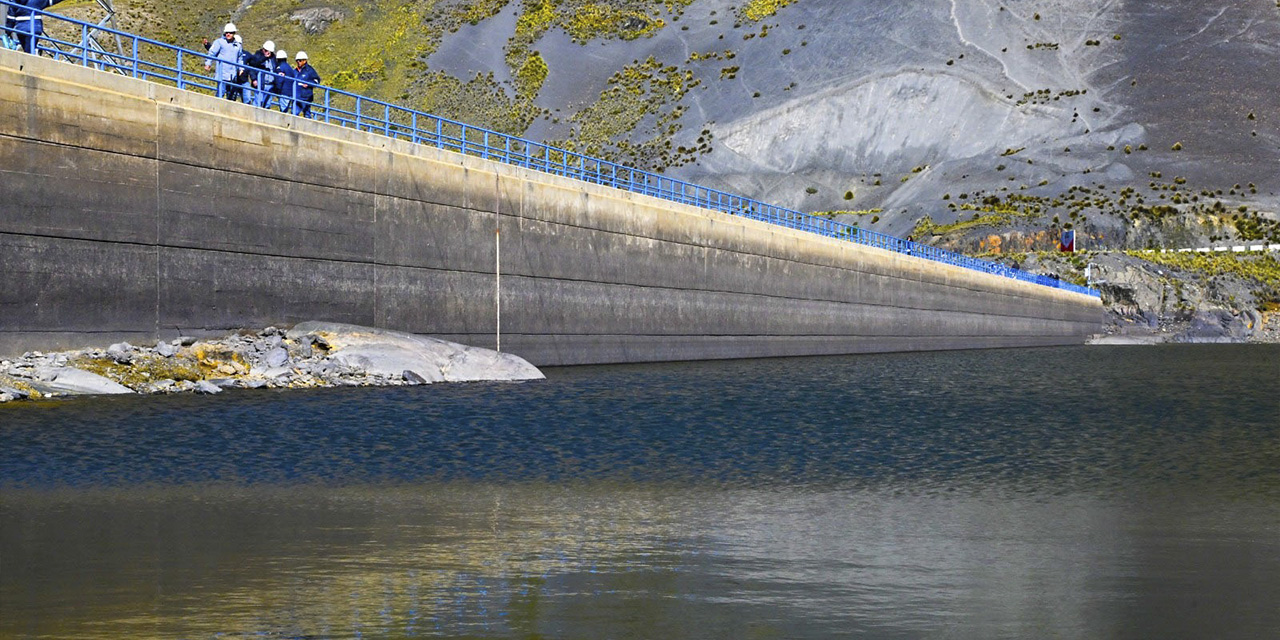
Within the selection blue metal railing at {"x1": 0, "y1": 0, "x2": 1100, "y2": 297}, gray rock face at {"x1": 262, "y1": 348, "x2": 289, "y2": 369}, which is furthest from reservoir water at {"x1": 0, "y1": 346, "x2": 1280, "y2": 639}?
blue metal railing at {"x1": 0, "y1": 0, "x2": 1100, "y2": 297}

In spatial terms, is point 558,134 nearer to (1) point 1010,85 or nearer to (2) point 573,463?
(1) point 1010,85

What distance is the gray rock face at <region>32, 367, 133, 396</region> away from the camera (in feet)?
73.3

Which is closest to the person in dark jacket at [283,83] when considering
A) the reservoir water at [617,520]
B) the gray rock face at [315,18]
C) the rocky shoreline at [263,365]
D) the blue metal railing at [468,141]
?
the blue metal railing at [468,141]

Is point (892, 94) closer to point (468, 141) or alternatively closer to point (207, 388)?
point (468, 141)

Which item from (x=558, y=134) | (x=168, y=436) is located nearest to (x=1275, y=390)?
(x=168, y=436)

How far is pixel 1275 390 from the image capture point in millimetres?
36156

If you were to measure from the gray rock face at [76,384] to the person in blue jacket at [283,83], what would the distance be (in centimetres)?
930

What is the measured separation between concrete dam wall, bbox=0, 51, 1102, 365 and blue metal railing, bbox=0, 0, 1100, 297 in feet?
2.14

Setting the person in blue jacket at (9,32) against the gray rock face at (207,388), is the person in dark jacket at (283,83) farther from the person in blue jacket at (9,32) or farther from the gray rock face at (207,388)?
the gray rock face at (207,388)

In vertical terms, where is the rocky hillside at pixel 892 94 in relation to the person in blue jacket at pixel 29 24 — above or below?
above

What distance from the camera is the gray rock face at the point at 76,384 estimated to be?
73.3ft

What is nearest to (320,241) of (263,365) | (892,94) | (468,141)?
(263,365)

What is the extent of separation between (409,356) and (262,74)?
7.46 metres

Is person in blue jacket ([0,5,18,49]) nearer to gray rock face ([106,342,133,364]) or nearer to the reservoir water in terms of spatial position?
gray rock face ([106,342,133,364])
